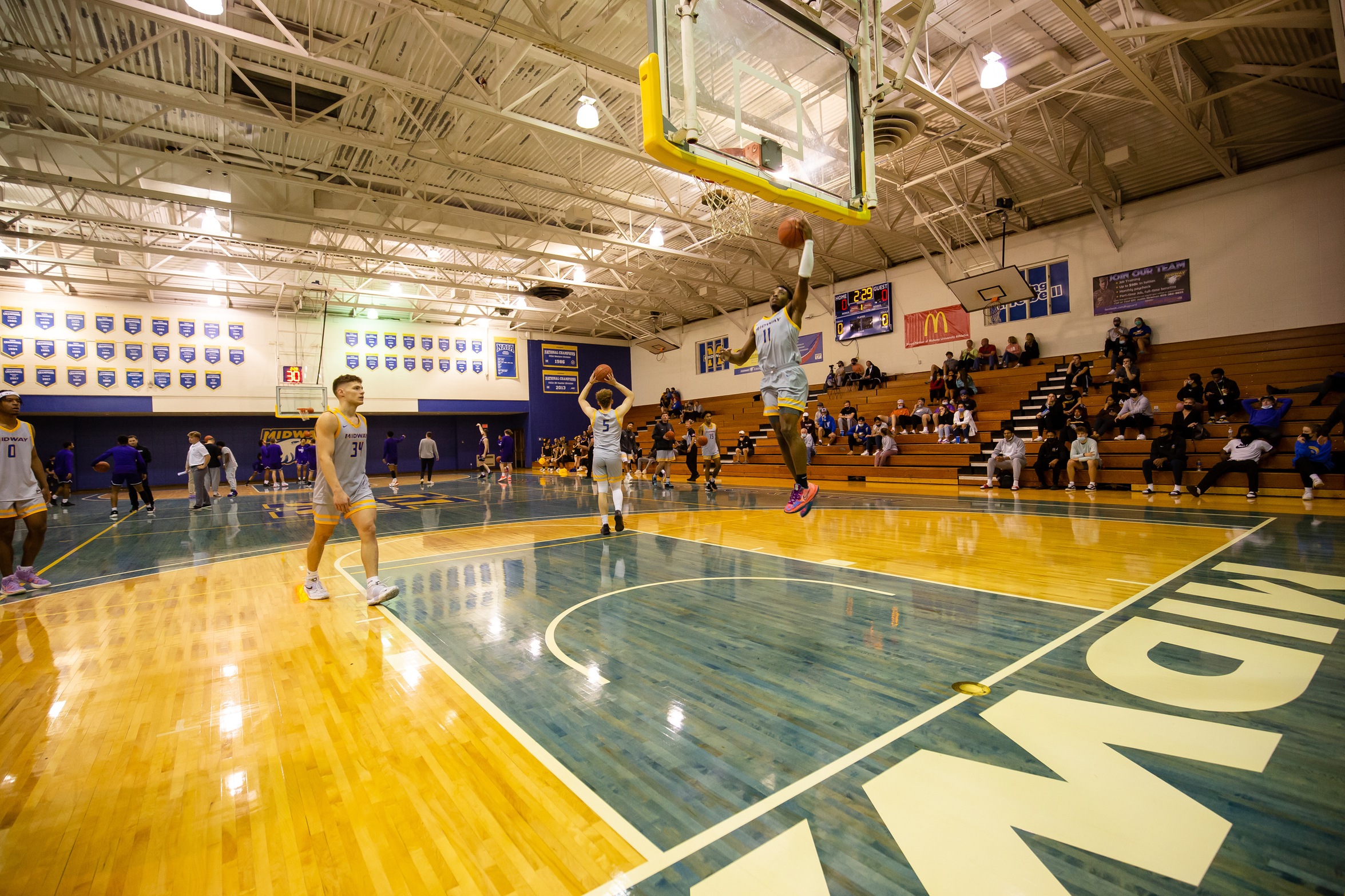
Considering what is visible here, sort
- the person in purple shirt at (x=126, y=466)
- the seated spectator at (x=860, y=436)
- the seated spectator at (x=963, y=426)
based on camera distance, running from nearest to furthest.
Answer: the person in purple shirt at (x=126, y=466) < the seated spectator at (x=963, y=426) < the seated spectator at (x=860, y=436)

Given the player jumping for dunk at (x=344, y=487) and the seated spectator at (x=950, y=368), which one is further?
the seated spectator at (x=950, y=368)

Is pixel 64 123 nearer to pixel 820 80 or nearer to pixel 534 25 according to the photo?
pixel 534 25

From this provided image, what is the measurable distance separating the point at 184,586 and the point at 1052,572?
776 cm

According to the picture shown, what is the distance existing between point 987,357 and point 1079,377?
344 cm

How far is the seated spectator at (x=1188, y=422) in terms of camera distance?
30.9 feet

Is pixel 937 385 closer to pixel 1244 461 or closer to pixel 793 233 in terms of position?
pixel 1244 461

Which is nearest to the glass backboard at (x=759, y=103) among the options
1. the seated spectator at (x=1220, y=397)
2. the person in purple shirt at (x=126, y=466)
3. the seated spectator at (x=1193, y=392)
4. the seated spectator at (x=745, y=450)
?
the seated spectator at (x=1193, y=392)

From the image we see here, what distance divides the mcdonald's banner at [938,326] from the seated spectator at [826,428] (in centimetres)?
457

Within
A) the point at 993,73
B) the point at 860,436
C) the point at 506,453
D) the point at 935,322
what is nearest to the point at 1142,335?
the point at 935,322

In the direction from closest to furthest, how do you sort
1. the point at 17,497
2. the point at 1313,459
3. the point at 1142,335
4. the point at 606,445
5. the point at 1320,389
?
the point at 17,497
the point at 606,445
the point at 1313,459
the point at 1320,389
the point at 1142,335

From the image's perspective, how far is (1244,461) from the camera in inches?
352

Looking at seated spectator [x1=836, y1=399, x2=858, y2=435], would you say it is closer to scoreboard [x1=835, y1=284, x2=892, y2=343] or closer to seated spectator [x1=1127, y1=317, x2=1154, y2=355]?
scoreboard [x1=835, y1=284, x2=892, y2=343]

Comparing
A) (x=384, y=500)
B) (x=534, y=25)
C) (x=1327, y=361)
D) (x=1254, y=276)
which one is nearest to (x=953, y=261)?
(x=1254, y=276)

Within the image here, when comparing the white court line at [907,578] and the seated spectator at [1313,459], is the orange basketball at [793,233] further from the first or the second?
the seated spectator at [1313,459]
